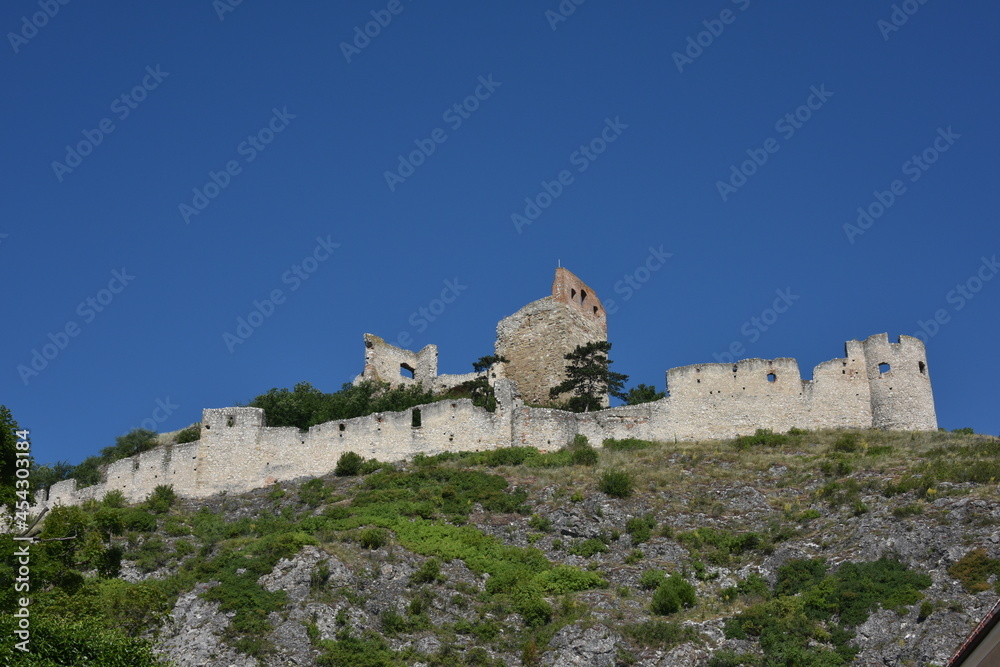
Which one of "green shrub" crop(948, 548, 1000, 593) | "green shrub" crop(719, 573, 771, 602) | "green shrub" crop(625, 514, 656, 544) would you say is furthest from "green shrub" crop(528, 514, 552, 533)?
"green shrub" crop(948, 548, 1000, 593)

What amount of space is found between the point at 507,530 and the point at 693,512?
5870mm

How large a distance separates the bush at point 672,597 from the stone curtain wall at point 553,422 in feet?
41.9

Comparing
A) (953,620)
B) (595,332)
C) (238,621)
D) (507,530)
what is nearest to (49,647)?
(238,621)

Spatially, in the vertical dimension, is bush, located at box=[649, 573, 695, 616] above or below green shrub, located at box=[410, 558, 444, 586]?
below

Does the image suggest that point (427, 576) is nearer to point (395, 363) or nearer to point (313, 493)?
point (313, 493)

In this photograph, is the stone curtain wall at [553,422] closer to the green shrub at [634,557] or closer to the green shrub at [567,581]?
the green shrub at [634,557]

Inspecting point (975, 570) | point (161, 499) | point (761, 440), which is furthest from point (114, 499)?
point (975, 570)

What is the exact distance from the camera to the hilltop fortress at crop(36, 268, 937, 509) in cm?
4316

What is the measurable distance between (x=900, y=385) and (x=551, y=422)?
44.1 feet

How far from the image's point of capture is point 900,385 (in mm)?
44906

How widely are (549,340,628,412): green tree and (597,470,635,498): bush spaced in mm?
10783

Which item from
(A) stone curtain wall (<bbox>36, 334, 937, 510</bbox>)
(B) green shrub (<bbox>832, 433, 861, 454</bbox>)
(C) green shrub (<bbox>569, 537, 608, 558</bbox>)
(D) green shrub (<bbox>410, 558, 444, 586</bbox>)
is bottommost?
(D) green shrub (<bbox>410, 558, 444, 586</bbox>)

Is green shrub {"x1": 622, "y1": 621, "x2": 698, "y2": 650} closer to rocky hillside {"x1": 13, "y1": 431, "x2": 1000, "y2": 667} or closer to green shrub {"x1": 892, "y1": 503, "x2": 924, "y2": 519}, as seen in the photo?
rocky hillside {"x1": 13, "y1": 431, "x2": 1000, "y2": 667}

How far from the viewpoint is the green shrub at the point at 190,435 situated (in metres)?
46.5
